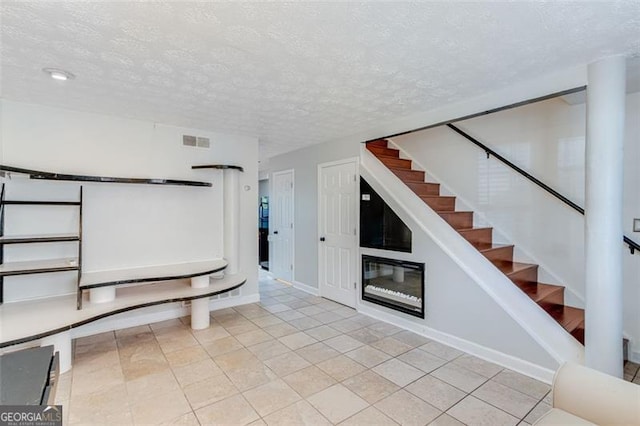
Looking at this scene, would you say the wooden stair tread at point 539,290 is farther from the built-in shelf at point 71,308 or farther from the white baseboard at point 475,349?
the built-in shelf at point 71,308

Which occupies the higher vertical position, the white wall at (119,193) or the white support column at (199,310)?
the white wall at (119,193)

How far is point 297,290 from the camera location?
5.42 meters

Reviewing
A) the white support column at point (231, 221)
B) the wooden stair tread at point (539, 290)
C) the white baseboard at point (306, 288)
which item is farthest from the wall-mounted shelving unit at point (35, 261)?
the wooden stair tread at point (539, 290)

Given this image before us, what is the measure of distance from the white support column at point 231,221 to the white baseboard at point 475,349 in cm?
197

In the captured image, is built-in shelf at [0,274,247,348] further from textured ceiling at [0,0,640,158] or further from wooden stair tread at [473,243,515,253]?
wooden stair tread at [473,243,515,253]

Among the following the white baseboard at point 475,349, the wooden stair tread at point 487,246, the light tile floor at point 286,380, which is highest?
the wooden stair tread at point 487,246

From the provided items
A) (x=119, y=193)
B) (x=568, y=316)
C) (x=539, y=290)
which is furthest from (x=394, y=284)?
(x=119, y=193)

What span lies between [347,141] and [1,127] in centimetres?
380

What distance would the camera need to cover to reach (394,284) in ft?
12.9

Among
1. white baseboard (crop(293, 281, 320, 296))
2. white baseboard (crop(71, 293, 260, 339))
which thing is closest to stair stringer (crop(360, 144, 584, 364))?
white baseboard (crop(293, 281, 320, 296))

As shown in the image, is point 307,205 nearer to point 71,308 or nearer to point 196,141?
point 196,141

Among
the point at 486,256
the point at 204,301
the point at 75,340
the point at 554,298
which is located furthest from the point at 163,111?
the point at 554,298

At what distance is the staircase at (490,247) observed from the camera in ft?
9.46

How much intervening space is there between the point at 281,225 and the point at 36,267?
12.1 ft
